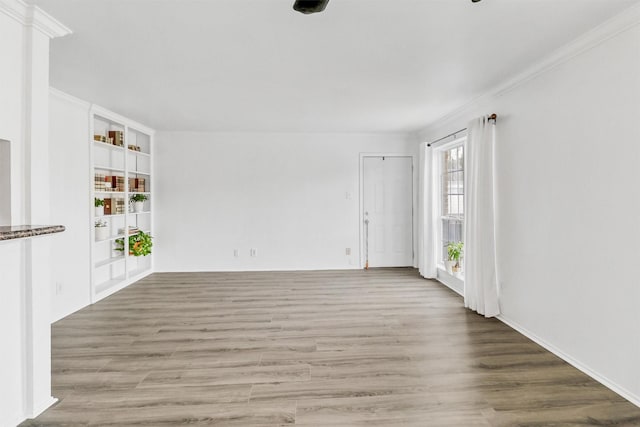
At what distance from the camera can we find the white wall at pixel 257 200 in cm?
598

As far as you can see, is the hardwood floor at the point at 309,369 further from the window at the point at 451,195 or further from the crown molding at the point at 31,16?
the crown molding at the point at 31,16

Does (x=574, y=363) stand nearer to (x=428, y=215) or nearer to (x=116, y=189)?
(x=428, y=215)

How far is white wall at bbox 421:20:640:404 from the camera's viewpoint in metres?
2.22

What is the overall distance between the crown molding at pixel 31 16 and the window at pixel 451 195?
14.5ft

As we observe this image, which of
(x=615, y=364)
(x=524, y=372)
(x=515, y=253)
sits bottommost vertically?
(x=524, y=372)

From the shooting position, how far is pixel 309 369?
2602 millimetres

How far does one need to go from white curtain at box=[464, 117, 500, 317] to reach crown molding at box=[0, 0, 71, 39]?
12.4 ft

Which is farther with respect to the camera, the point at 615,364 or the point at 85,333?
the point at 85,333

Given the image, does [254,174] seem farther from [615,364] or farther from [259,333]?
[615,364]

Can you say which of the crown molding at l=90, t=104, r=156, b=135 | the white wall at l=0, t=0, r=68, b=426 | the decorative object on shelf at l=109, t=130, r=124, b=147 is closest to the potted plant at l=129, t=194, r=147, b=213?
the decorative object on shelf at l=109, t=130, r=124, b=147

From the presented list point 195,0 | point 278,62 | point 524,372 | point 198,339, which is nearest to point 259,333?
point 198,339

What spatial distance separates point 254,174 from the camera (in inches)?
238

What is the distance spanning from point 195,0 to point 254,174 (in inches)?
161

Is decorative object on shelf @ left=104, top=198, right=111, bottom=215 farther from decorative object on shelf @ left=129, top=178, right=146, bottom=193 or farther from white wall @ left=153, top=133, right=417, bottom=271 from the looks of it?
white wall @ left=153, top=133, right=417, bottom=271
